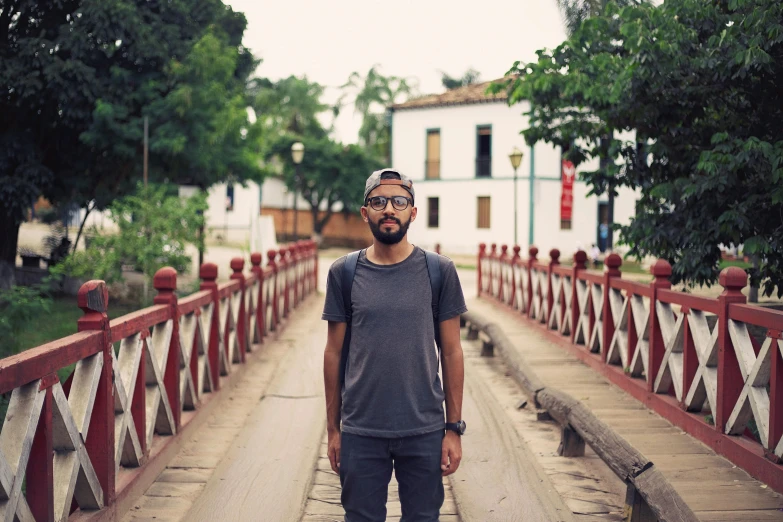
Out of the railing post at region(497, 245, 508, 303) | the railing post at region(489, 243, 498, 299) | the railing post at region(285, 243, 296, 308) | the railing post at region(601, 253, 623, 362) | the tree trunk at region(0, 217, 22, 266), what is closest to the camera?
the railing post at region(601, 253, 623, 362)

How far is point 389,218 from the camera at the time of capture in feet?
11.0

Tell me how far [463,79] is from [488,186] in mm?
13431

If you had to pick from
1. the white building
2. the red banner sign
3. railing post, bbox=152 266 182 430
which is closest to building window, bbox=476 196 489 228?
the white building

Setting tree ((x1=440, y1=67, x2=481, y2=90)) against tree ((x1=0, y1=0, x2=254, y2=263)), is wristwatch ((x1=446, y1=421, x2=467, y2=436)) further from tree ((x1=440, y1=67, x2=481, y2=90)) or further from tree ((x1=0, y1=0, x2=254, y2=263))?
tree ((x1=440, y1=67, x2=481, y2=90))

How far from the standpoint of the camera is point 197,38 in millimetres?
18609

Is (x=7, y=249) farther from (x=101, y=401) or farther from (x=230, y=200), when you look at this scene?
(x=230, y=200)

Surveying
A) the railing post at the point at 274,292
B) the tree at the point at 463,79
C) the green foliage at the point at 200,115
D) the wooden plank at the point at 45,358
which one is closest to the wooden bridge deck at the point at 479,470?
the wooden plank at the point at 45,358

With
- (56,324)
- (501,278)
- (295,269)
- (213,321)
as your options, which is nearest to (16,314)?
(213,321)

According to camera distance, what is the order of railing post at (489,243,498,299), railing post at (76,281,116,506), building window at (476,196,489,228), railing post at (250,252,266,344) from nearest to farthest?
1. railing post at (76,281,116,506)
2. railing post at (250,252,266,344)
3. railing post at (489,243,498,299)
4. building window at (476,196,489,228)

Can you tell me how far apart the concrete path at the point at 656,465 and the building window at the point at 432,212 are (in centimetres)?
3062

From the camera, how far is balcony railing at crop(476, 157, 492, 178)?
3809 cm

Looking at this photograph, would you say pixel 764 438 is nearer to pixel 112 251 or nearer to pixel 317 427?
pixel 317 427

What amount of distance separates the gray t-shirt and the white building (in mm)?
32658

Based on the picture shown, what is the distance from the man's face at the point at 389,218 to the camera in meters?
3.32
